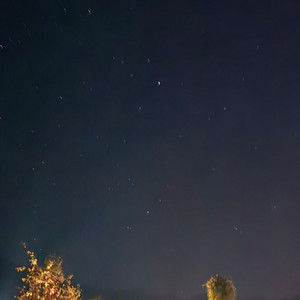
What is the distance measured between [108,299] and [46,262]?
278 ft

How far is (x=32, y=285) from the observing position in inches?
1133

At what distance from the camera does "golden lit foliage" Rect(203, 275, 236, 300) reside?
2617cm

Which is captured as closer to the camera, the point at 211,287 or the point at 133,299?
the point at 211,287

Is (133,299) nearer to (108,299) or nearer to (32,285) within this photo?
(108,299)

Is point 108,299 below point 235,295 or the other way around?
the other way around

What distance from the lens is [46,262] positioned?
29641 mm

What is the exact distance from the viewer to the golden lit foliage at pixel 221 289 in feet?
85.9

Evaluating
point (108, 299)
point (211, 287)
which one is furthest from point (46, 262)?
point (108, 299)

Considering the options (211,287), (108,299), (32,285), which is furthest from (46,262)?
(108,299)

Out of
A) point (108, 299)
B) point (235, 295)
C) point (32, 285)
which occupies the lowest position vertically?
point (235, 295)

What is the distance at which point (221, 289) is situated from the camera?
26203 mm

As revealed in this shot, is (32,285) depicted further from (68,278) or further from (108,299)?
(108,299)

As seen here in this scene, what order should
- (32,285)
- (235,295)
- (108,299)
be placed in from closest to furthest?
(235,295) → (32,285) → (108,299)

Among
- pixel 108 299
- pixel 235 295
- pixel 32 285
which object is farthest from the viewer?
pixel 108 299
